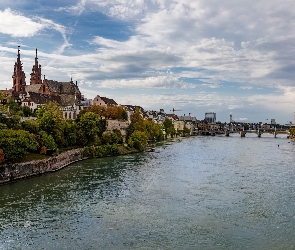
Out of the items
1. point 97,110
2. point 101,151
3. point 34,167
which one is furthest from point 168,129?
point 34,167

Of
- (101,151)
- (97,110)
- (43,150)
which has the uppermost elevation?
(97,110)

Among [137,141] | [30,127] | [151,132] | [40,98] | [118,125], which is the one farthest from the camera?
[151,132]

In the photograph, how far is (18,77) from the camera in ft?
275

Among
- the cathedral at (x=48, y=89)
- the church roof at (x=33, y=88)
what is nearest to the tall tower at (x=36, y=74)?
the cathedral at (x=48, y=89)

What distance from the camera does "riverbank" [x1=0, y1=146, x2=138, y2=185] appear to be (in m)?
29.6

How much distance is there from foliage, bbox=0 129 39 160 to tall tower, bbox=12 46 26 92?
53980mm

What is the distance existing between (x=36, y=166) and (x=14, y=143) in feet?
11.4

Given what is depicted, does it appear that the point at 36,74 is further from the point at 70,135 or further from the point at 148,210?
the point at 148,210

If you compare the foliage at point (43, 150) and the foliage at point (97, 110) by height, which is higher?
the foliage at point (97, 110)

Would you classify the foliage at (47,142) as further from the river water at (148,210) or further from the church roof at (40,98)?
the church roof at (40,98)

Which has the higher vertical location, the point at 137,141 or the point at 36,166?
the point at 137,141

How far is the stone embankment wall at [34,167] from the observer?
96.9ft

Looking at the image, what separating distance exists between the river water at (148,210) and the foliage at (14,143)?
2674 millimetres

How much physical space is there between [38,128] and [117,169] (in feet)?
36.5
